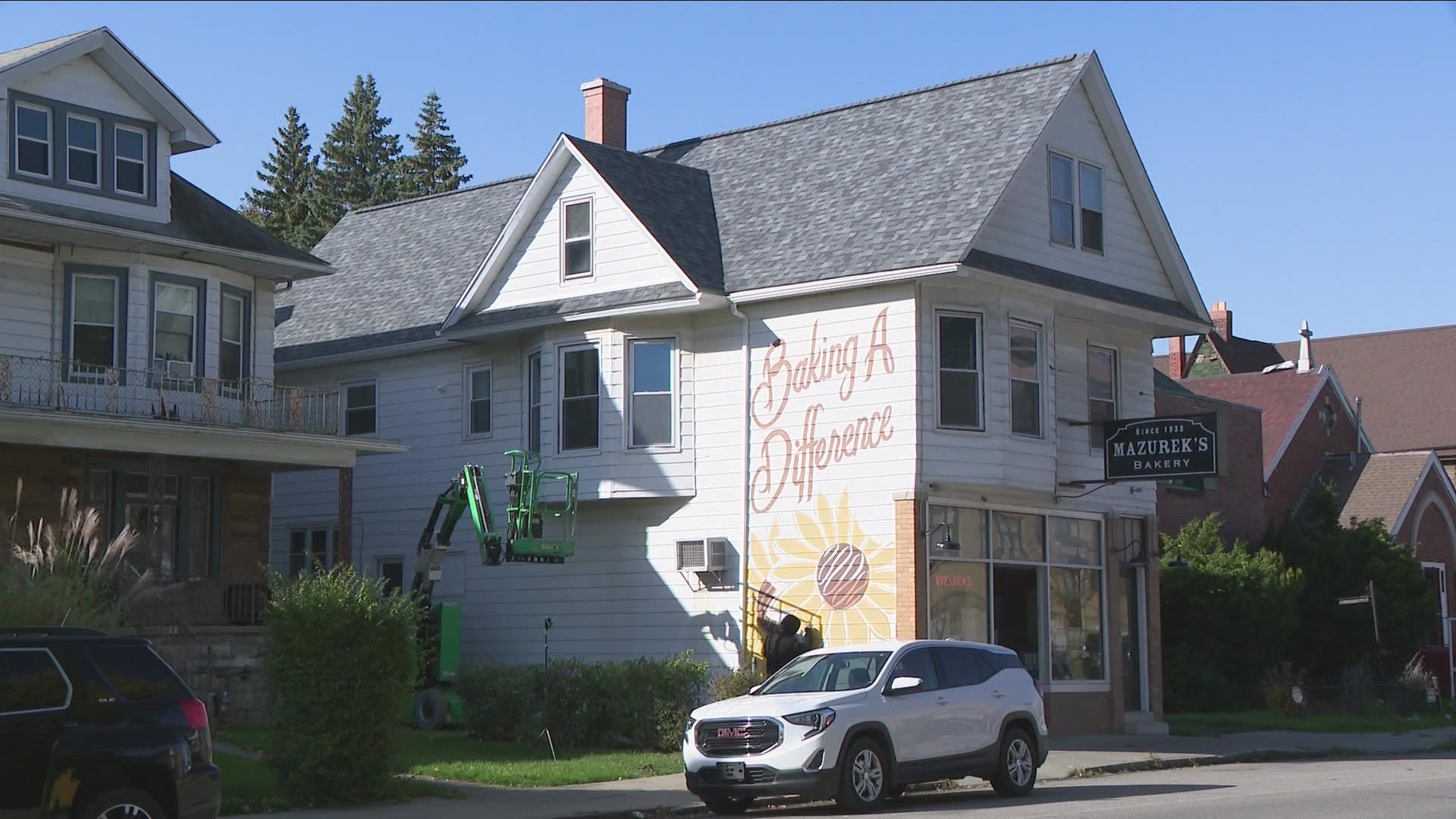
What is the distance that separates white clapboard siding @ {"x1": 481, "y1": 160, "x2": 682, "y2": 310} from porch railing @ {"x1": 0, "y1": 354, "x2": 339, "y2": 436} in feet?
11.7

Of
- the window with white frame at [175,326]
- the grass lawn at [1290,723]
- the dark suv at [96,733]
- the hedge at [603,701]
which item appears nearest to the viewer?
the dark suv at [96,733]

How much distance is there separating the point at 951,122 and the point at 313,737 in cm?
1469

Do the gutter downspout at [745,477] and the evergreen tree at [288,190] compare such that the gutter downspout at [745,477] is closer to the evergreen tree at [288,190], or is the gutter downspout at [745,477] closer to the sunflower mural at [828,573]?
the sunflower mural at [828,573]

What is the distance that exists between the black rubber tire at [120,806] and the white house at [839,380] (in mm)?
12940

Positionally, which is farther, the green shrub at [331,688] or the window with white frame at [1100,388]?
the window with white frame at [1100,388]

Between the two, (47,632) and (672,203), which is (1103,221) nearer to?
(672,203)

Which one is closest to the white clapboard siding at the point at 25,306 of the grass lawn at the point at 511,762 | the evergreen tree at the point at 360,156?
the grass lawn at the point at 511,762

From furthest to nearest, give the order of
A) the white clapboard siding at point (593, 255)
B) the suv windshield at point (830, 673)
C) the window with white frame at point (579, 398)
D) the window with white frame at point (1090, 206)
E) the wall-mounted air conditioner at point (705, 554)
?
the window with white frame at point (579, 398) < the window with white frame at point (1090, 206) < the white clapboard siding at point (593, 255) < the wall-mounted air conditioner at point (705, 554) < the suv windshield at point (830, 673)

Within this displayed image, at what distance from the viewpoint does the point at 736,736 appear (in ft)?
52.7

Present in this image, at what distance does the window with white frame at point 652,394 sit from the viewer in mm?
25891

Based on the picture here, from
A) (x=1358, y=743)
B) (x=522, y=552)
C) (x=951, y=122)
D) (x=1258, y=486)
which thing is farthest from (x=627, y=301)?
(x=1258, y=486)

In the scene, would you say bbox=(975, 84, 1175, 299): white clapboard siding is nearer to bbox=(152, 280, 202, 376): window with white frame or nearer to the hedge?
the hedge

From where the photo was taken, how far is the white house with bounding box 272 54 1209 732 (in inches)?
933

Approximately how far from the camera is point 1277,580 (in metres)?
31.8
